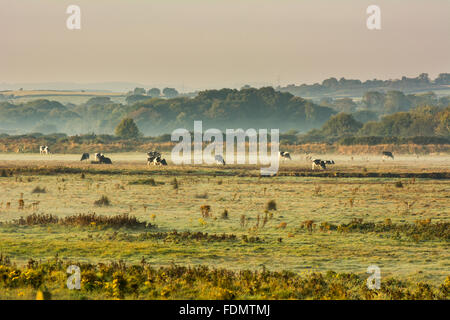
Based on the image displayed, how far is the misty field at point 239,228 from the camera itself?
59.4 feet

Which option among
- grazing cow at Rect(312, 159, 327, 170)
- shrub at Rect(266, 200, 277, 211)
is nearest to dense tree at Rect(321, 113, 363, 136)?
grazing cow at Rect(312, 159, 327, 170)

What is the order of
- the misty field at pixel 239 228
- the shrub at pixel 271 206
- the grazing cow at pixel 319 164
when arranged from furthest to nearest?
the grazing cow at pixel 319 164 → the shrub at pixel 271 206 → the misty field at pixel 239 228

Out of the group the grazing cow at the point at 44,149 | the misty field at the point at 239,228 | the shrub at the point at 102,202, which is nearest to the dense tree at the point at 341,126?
the grazing cow at the point at 44,149

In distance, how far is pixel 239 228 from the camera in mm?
24281

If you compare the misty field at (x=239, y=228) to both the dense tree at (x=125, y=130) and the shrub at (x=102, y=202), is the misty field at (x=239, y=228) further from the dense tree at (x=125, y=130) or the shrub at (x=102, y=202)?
the dense tree at (x=125, y=130)

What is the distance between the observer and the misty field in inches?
713

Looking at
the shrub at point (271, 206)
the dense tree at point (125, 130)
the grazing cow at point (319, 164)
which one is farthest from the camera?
the dense tree at point (125, 130)

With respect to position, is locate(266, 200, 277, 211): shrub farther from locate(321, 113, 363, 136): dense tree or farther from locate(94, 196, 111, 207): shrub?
locate(321, 113, 363, 136): dense tree

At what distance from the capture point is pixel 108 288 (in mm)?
13727

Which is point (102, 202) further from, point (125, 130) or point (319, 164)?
point (125, 130)

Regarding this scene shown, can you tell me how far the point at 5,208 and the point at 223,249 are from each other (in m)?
14.3
